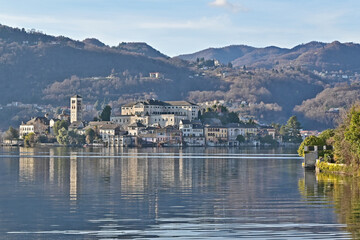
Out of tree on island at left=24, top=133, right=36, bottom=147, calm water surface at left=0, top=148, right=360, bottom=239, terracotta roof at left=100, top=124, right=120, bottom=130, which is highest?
terracotta roof at left=100, top=124, right=120, bottom=130

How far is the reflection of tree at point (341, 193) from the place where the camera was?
28.0 metres

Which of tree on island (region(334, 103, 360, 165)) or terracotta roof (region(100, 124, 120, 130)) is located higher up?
terracotta roof (region(100, 124, 120, 130))

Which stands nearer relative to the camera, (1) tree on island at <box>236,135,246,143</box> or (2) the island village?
(2) the island village

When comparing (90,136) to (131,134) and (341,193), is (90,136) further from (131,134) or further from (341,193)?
(341,193)

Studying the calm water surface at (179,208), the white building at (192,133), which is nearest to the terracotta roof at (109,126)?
the white building at (192,133)

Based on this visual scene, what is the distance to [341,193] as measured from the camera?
37.8m

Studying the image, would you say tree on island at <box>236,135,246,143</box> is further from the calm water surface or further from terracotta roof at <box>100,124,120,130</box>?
the calm water surface

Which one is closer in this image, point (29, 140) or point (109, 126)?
point (29, 140)

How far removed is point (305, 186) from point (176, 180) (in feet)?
30.1

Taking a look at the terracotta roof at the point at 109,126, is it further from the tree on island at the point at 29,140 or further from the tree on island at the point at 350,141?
the tree on island at the point at 350,141

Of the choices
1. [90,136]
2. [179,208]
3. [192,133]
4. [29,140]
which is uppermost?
[192,133]

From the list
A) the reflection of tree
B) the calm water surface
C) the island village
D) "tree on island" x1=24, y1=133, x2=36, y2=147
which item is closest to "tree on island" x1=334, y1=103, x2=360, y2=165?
the reflection of tree

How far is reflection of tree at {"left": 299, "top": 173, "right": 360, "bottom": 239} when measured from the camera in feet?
92.0

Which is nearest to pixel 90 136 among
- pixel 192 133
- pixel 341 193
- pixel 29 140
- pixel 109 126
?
pixel 109 126
